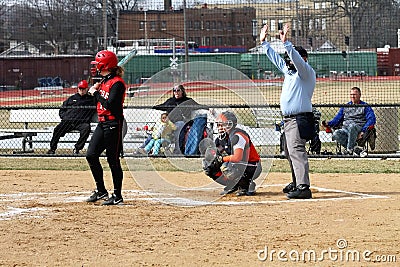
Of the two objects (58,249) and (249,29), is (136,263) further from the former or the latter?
(249,29)

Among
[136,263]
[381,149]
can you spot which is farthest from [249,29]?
[136,263]

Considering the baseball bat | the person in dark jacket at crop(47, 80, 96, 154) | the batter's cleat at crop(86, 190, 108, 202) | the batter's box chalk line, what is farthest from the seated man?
the baseball bat

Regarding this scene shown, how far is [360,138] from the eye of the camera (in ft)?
47.0

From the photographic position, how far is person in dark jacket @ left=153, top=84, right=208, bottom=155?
44.0 feet

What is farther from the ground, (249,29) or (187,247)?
(249,29)

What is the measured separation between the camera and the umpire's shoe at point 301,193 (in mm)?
9773

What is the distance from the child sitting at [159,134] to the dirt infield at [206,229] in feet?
10.9

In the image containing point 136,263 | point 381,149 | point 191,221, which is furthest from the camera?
point 381,149

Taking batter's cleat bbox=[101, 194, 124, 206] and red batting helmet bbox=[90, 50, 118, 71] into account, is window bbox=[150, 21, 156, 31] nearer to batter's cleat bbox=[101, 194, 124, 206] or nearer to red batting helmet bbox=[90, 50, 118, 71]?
red batting helmet bbox=[90, 50, 118, 71]

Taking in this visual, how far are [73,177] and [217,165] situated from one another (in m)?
3.12

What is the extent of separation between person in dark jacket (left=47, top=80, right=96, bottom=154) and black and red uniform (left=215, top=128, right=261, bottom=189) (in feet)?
17.7

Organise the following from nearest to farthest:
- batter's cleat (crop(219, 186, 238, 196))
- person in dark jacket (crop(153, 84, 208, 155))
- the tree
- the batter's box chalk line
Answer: the batter's box chalk line
batter's cleat (crop(219, 186, 238, 196))
person in dark jacket (crop(153, 84, 208, 155))
the tree

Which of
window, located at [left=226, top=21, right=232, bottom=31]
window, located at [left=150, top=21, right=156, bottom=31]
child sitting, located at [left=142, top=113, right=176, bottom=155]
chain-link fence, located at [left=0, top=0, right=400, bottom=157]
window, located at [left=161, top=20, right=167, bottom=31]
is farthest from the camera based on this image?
window, located at [left=226, top=21, right=232, bottom=31]

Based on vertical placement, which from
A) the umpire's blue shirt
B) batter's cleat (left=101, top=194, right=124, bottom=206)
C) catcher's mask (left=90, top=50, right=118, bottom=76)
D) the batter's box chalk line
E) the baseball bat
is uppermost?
catcher's mask (left=90, top=50, right=118, bottom=76)
